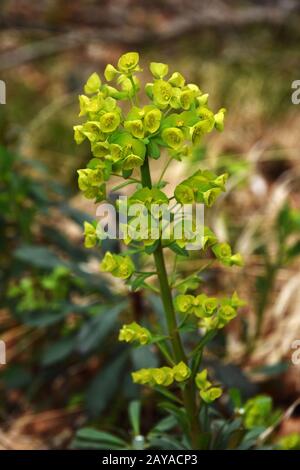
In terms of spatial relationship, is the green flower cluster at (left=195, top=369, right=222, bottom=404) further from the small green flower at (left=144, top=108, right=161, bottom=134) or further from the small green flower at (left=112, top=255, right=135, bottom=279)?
the small green flower at (left=144, top=108, right=161, bottom=134)

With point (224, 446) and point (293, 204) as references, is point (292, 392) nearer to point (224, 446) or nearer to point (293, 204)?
point (224, 446)

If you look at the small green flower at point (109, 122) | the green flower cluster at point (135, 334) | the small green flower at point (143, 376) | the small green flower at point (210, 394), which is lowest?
the small green flower at point (210, 394)

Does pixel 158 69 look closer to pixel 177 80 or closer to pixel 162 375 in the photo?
pixel 177 80

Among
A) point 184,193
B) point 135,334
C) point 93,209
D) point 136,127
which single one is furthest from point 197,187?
point 93,209

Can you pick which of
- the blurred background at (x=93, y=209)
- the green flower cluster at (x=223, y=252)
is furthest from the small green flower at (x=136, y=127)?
the blurred background at (x=93, y=209)

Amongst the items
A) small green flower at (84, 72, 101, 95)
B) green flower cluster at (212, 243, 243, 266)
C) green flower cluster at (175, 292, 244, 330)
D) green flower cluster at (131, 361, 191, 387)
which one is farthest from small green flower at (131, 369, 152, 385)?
small green flower at (84, 72, 101, 95)

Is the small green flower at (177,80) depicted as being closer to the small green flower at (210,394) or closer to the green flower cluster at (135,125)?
the green flower cluster at (135,125)
